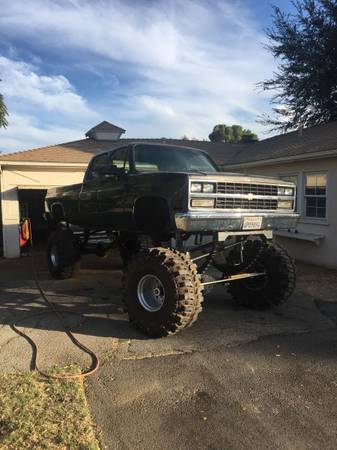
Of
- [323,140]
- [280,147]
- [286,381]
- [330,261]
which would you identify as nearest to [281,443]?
[286,381]

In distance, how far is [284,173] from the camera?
42.0 ft

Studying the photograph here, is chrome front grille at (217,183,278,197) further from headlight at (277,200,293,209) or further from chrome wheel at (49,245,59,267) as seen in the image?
chrome wheel at (49,245,59,267)

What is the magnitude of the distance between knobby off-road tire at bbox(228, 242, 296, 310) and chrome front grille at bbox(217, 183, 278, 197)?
1.00 metres

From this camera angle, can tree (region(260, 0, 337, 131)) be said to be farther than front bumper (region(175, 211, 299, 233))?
Yes

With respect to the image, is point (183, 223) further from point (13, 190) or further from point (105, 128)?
point (105, 128)

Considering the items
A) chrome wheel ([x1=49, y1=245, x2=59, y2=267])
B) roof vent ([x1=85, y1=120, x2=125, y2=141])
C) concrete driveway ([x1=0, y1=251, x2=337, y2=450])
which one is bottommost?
concrete driveway ([x1=0, y1=251, x2=337, y2=450])

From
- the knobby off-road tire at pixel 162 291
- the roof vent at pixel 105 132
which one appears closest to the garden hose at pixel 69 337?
the knobby off-road tire at pixel 162 291

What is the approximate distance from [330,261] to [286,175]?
3.02m

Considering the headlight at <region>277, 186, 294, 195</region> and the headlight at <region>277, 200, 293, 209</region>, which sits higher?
the headlight at <region>277, 186, 294, 195</region>

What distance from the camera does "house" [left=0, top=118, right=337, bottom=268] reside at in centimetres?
1116

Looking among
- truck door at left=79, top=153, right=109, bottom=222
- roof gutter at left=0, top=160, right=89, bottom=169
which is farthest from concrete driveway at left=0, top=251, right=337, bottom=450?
roof gutter at left=0, top=160, right=89, bottom=169

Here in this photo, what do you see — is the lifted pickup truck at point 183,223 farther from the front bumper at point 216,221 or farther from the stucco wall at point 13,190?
the stucco wall at point 13,190

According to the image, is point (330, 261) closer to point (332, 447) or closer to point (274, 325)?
point (274, 325)

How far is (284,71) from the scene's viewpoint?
2220 centimetres
